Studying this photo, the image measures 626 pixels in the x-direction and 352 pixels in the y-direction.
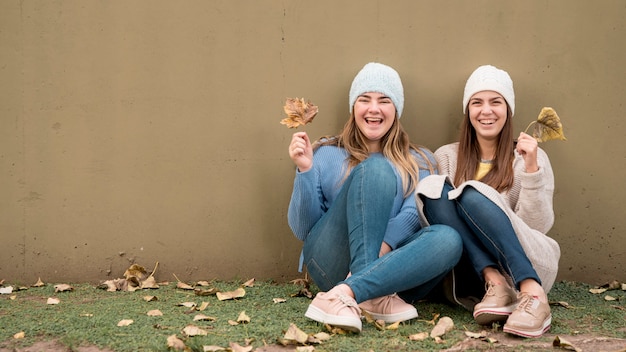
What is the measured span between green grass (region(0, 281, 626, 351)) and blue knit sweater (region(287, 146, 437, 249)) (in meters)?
0.35

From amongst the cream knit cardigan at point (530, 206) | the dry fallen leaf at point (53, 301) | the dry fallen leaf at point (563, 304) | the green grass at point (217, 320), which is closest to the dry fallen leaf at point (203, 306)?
the green grass at point (217, 320)

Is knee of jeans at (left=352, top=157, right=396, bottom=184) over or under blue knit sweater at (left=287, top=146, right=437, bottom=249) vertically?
over

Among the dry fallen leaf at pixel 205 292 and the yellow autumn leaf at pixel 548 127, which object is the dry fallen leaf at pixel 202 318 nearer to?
the dry fallen leaf at pixel 205 292

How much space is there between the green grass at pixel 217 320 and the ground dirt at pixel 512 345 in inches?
1.2

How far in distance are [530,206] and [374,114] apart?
32.8 inches

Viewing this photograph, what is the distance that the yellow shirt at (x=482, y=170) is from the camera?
3229 millimetres

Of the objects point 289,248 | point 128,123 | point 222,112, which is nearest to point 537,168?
point 289,248

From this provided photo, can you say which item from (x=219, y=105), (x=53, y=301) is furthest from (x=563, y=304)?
(x=53, y=301)

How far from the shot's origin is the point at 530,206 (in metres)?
2.90

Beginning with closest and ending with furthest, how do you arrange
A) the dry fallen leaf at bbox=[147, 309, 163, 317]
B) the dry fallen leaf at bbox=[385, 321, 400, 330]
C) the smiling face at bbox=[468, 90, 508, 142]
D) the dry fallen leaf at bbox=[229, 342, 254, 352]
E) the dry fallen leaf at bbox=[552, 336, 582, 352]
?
the dry fallen leaf at bbox=[229, 342, 254, 352], the dry fallen leaf at bbox=[552, 336, 582, 352], the dry fallen leaf at bbox=[385, 321, 400, 330], the dry fallen leaf at bbox=[147, 309, 163, 317], the smiling face at bbox=[468, 90, 508, 142]

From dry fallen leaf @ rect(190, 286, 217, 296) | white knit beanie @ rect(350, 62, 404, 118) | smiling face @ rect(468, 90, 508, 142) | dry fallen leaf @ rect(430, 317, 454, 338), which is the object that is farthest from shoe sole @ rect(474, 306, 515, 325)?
dry fallen leaf @ rect(190, 286, 217, 296)

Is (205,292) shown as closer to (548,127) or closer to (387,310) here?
(387,310)

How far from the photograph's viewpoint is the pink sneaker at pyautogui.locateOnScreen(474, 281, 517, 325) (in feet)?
8.72

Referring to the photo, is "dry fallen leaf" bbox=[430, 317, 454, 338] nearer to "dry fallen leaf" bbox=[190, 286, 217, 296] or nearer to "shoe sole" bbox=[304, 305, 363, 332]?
"shoe sole" bbox=[304, 305, 363, 332]
